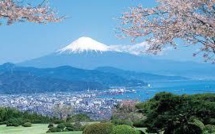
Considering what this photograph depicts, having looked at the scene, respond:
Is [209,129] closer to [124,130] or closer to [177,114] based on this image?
[177,114]

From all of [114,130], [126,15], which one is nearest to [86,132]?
[114,130]

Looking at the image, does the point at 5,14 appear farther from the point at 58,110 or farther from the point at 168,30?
the point at 58,110

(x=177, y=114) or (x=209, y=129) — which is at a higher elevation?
(x=177, y=114)

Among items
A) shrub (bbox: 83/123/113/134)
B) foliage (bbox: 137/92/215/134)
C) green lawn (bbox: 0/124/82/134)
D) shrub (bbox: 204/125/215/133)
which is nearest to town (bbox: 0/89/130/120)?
green lawn (bbox: 0/124/82/134)

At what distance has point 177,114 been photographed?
22.7 metres

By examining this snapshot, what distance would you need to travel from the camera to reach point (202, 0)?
19062 mm

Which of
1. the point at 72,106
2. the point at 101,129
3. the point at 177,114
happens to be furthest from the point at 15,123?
the point at 72,106

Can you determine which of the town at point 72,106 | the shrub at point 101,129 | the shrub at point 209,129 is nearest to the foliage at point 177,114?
the shrub at point 209,129

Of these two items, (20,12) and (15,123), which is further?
(15,123)

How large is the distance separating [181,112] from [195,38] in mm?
4244

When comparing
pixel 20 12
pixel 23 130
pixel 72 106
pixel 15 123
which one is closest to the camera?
pixel 20 12

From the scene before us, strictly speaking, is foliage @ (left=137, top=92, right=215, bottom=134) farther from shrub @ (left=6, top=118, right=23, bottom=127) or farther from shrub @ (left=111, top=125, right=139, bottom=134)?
shrub @ (left=6, top=118, right=23, bottom=127)

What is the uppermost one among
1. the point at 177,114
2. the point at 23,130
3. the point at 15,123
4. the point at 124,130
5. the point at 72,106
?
the point at 72,106

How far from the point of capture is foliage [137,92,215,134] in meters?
22.0
